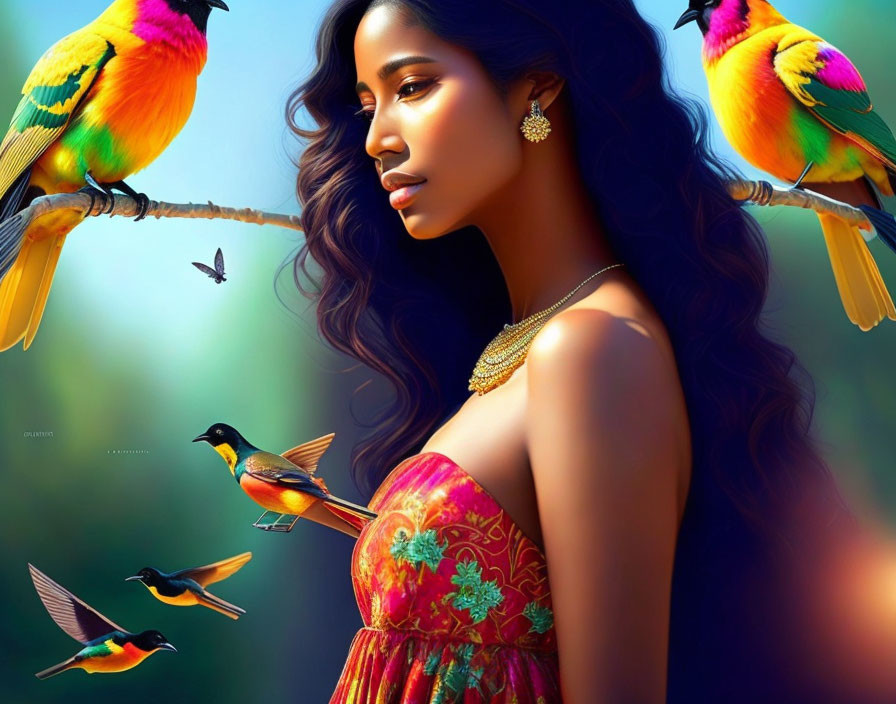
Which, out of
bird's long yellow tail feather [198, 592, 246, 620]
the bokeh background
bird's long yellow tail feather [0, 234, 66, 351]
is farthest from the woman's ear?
bird's long yellow tail feather [198, 592, 246, 620]

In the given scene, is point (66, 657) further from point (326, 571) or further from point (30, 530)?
point (326, 571)

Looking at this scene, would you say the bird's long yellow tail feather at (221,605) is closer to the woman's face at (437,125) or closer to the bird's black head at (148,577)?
the bird's black head at (148,577)

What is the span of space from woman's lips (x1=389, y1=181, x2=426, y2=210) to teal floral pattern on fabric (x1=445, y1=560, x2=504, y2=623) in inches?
15.2

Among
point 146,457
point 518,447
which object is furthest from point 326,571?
point 518,447

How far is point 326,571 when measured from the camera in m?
1.48

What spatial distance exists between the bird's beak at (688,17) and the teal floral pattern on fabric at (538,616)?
→ 87 centimetres

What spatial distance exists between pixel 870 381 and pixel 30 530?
122 cm

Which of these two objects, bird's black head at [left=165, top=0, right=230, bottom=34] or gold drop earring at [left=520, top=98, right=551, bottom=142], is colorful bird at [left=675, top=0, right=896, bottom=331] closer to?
gold drop earring at [left=520, top=98, right=551, bottom=142]

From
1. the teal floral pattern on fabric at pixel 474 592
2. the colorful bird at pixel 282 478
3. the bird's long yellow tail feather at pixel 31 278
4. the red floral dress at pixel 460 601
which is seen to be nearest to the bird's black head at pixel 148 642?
the colorful bird at pixel 282 478

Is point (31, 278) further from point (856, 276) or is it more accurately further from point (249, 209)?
point (856, 276)

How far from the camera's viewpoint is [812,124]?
133 centimetres

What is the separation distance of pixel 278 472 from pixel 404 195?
1.78 feet

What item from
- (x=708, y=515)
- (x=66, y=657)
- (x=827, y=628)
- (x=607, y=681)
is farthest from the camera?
(x=66, y=657)

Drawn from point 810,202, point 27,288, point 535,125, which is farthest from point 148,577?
point 810,202
